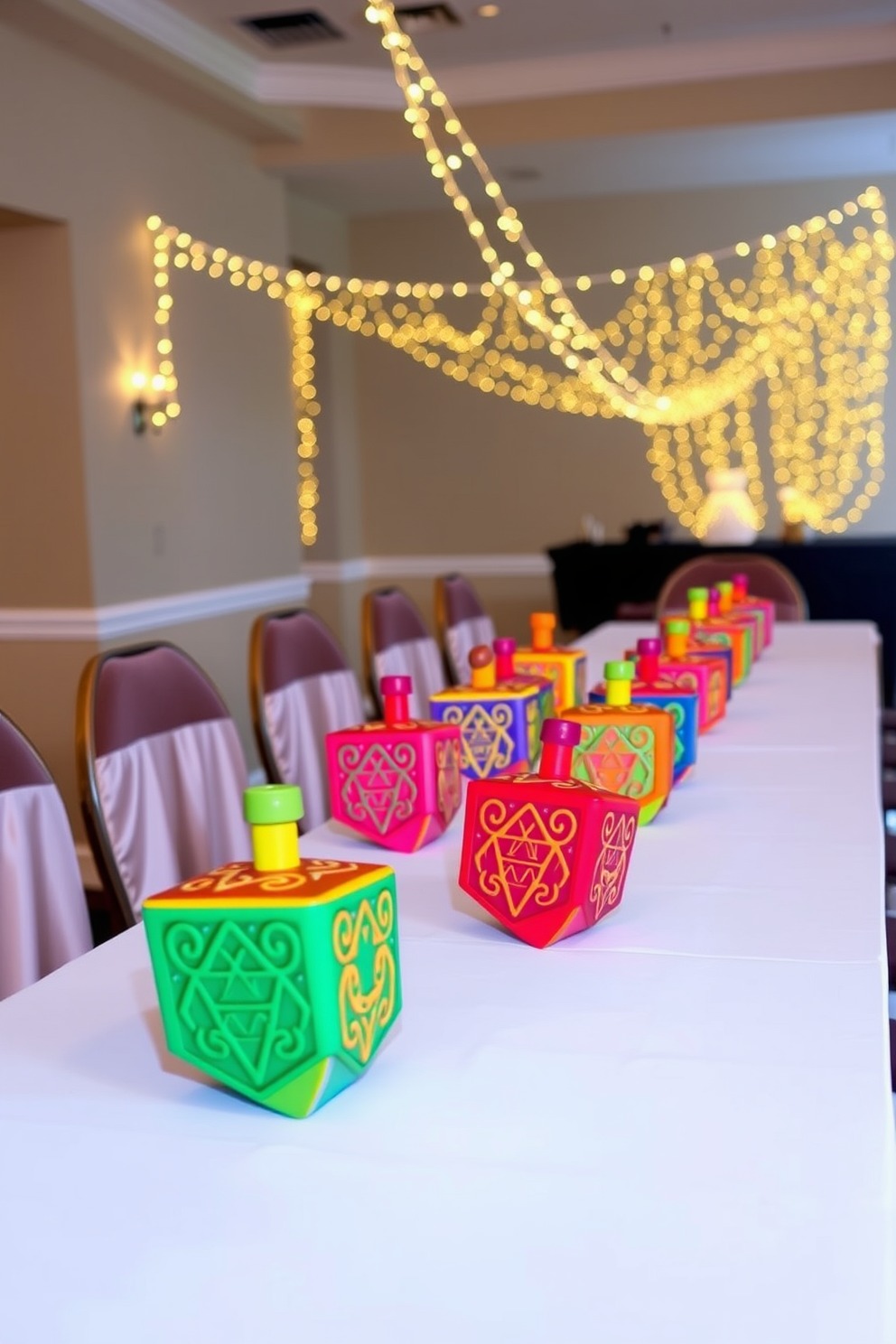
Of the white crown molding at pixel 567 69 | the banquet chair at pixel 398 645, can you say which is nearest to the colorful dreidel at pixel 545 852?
the banquet chair at pixel 398 645

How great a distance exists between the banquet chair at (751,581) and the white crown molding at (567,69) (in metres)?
1.89

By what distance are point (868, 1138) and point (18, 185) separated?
359 centimetres

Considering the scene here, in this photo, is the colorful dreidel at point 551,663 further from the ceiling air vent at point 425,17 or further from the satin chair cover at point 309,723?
the ceiling air vent at point 425,17

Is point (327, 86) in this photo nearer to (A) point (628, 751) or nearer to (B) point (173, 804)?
(B) point (173, 804)

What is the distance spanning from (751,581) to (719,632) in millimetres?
1563

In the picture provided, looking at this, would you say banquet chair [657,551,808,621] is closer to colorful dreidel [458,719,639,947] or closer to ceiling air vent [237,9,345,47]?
ceiling air vent [237,9,345,47]

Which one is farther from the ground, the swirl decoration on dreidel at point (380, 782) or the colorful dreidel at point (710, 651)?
the colorful dreidel at point (710, 651)

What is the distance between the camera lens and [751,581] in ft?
13.3

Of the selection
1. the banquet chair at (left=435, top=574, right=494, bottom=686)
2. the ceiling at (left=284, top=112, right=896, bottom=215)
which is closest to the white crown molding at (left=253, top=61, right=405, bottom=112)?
the ceiling at (left=284, top=112, right=896, bottom=215)

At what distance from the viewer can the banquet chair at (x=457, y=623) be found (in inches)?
Result: 137

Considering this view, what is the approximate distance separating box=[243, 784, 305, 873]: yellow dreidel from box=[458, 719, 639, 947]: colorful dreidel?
0.32 m

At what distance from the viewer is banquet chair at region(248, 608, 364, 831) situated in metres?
2.49

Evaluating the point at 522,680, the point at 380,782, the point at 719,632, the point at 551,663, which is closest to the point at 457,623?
the point at 719,632

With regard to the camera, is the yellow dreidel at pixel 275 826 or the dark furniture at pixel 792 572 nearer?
the yellow dreidel at pixel 275 826
